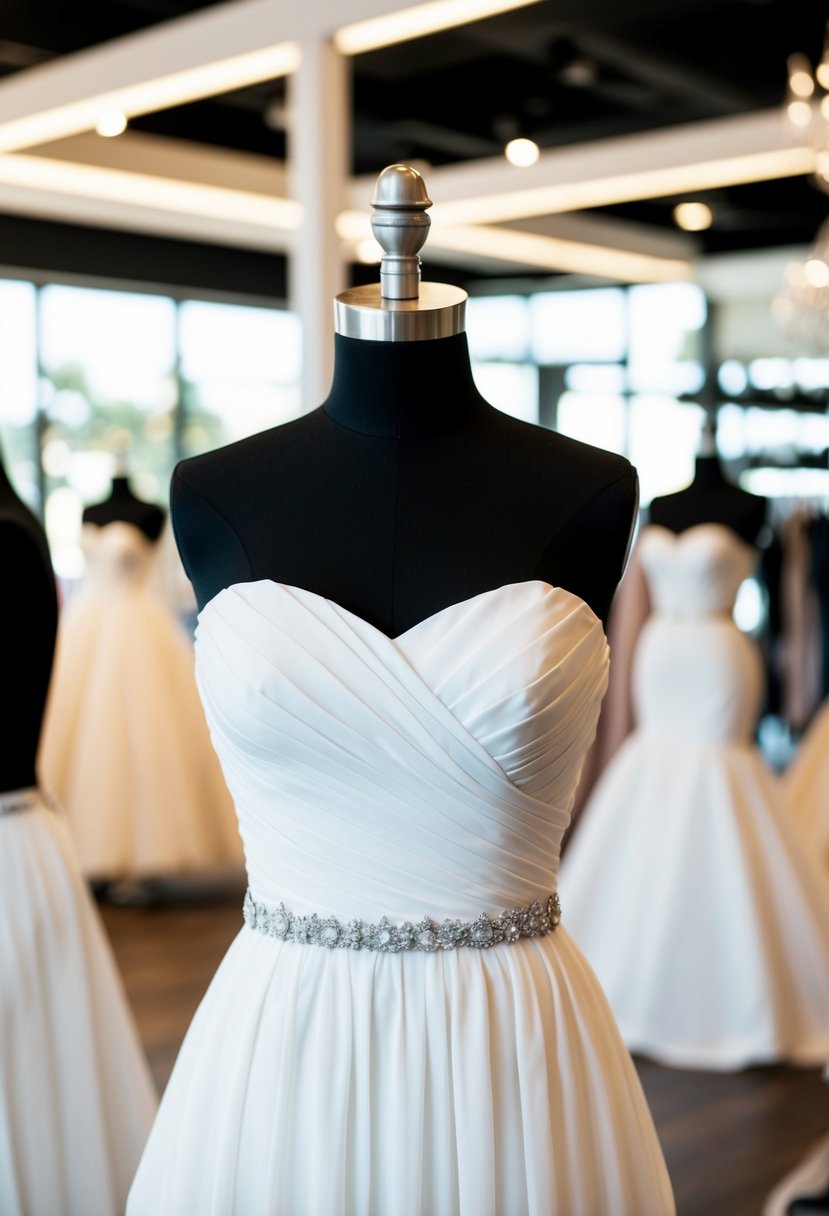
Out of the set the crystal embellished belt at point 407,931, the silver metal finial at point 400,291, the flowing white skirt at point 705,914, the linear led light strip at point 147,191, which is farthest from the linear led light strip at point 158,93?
the crystal embellished belt at point 407,931

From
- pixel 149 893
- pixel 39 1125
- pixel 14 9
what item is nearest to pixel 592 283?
pixel 14 9

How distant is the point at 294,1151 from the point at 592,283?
10.3 metres

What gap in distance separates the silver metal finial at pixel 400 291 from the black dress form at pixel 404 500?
19 mm

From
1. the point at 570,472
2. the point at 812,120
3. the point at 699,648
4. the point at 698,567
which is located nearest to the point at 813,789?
the point at 699,648

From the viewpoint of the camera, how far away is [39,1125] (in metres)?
2.33

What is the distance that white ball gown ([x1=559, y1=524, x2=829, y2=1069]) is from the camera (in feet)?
13.2

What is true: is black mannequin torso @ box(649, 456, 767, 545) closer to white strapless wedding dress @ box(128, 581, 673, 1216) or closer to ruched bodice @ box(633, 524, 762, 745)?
ruched bodice @ box(633, 524, 762, 745)

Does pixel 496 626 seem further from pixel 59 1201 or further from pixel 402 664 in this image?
pixel 59 1201

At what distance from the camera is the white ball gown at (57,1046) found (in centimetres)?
232

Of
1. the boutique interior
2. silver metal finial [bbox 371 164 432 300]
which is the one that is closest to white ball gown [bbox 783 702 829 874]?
the boutique interior

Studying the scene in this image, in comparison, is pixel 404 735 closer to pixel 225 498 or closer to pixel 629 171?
pixel 225 498

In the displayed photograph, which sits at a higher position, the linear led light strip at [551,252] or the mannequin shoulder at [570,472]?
the linear led light strip at [551,252]

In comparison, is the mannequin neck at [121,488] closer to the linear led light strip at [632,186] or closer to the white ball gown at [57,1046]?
the linear led light strip at [632,186]

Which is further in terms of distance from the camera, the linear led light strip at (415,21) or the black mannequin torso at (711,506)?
the black mannequin torso at (711,506)
